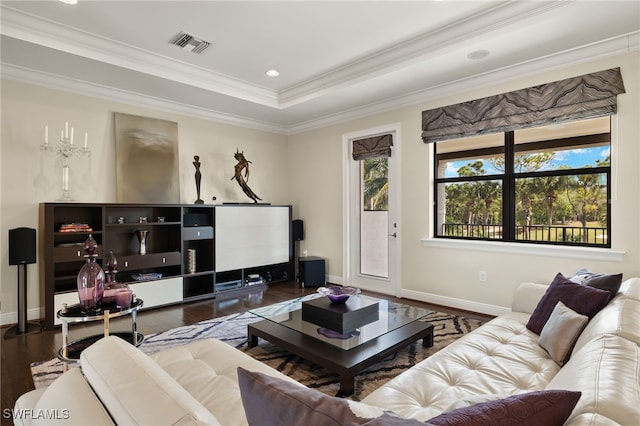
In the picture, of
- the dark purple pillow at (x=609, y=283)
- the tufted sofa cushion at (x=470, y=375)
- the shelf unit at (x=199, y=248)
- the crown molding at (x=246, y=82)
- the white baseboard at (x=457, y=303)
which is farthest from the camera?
the shelf unit at (x=199, y=248)

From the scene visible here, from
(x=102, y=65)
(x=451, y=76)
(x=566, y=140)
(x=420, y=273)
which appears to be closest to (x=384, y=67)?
(x=451, y=76)

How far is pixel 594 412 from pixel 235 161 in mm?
5355

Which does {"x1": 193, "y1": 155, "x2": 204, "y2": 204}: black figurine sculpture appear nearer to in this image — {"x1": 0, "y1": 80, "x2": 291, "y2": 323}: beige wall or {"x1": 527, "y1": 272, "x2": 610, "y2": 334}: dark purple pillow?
{"x1": 0, "y1": 80, "x2": 291, "y2": 323}: beige wall

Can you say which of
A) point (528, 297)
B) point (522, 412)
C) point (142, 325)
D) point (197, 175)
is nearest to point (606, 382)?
point (522, 412)

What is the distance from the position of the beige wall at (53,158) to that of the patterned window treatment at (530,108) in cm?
320

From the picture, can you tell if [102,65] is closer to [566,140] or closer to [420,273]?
[420,273]

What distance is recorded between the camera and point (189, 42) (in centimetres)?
344

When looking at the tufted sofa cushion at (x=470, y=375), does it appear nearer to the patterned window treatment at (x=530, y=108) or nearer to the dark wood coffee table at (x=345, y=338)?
the dark wood coffee table at (x=345, y=338)

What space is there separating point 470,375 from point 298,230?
174 inches

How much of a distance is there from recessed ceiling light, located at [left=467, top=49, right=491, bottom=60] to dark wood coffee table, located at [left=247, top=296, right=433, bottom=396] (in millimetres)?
2501

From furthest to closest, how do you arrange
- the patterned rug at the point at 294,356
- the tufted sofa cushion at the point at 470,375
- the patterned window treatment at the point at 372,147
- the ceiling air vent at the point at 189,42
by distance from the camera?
1. the patterned window treatment at the point at 372,147
2. the ceiling air vent at the point at 189,42
3. the patterned rug at the point at 294,356
4. the tufted sofa cushion at the point at 470,375

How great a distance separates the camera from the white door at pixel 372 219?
487 cm

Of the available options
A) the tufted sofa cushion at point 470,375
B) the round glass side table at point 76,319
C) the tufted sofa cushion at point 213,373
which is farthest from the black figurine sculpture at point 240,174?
the tufted sofa cushion at point 470,375

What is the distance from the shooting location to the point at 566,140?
3.53 metres
